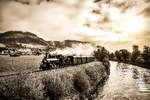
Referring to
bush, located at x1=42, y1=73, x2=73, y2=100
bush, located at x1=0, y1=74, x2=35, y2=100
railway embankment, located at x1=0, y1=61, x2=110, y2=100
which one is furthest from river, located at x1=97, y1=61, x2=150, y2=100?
bush, located at x1=0, y1=74, x2=35, y2=100

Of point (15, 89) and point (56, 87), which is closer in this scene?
point (15, 89)

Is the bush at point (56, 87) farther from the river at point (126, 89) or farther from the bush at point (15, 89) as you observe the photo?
the river at point (126, 89)

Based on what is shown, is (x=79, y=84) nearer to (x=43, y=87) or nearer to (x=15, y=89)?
(x=43, y=87)

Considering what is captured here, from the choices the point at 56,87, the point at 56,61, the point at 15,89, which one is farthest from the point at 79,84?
the point at 15,89

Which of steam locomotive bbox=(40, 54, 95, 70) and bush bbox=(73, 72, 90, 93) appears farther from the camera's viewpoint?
steam locomotive bbox=(40, 54, 95, 70)

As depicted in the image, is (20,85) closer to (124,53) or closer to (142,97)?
(142,97)

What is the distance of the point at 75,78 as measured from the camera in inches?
612

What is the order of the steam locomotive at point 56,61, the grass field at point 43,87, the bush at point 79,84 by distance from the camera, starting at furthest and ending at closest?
1. the steam locomotive at point 56,61
2. the bush at point 79,84
3. the grass field at point 43,87

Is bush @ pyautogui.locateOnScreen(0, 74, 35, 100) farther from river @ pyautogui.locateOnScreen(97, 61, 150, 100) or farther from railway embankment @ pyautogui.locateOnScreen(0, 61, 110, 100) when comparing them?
river @ pyautogui.locateOnScreen(97, 61, 150, 100)

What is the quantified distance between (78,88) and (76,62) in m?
9.55

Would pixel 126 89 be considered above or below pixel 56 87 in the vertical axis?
below

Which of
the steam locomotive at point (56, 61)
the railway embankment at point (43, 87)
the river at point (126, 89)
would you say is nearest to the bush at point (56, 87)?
the railway embankment at point (43, 87)

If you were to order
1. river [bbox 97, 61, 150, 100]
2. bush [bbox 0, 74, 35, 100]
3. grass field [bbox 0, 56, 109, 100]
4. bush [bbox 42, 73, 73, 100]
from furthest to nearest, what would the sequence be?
1. river [bbox 97, 61, 150, 100]
2. bush [bbox 42, 73, 73, 100]
3. grass field [bbox 0, 56, 109, 100]
4. bush [bbox 0, 74, 35, 100]

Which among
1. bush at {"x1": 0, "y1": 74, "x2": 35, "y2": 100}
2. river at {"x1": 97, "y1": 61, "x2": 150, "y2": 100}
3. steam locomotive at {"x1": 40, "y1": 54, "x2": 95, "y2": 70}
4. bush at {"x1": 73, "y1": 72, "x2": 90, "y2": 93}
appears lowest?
river at {"x1": 97, "y1": 61, "x2": 150, "y2": 100}
